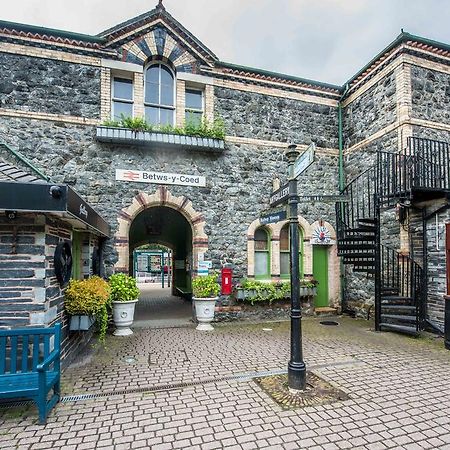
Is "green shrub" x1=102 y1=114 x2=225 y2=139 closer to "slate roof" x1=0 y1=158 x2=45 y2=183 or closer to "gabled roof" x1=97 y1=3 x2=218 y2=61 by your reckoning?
"gabled roof" x1=97 y1=3 x2=218 y2=61

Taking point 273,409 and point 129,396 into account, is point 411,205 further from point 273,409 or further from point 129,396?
point 129,396

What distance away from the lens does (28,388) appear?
3.20 metres

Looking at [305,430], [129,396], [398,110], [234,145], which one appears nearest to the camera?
[305,430]

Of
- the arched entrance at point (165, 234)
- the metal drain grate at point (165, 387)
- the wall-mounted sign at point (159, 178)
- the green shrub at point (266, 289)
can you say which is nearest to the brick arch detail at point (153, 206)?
the arched entrance at point (165, 234)

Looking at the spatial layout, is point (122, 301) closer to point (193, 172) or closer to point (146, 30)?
point (193, 172)

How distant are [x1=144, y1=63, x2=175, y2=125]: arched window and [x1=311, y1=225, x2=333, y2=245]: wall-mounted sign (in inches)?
211

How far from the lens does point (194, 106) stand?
8.81 m

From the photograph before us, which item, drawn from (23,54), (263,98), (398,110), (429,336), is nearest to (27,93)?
(23,54)

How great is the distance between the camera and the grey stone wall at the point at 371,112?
8.16m

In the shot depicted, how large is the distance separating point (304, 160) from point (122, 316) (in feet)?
17.5

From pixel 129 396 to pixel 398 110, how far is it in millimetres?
8657

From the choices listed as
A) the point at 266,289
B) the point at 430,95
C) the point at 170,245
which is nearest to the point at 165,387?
the point at 266,289

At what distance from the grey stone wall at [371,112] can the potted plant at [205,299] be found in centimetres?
627

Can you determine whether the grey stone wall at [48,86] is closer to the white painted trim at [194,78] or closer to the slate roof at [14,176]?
the white painted trim at [194,78]
